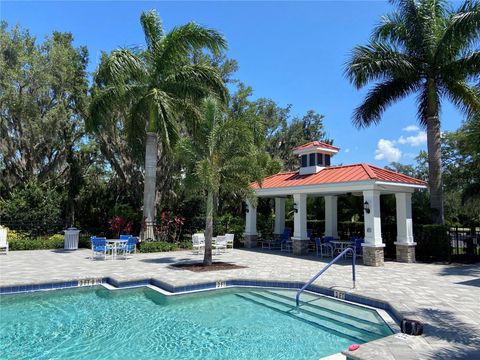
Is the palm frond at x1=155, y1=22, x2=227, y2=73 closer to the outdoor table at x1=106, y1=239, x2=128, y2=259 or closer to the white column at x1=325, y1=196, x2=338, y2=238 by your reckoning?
the outdoor table at x1=106, y1=239, x2=128, y2=259

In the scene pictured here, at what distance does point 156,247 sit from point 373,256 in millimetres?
10740

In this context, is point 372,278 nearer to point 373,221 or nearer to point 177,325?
point 373,221

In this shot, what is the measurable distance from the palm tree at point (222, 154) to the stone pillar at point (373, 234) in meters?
4.93

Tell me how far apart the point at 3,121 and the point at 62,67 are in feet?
17.2

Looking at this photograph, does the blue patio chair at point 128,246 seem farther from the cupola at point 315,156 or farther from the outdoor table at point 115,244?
the cupola at point 315,156

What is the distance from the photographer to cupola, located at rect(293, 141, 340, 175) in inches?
752

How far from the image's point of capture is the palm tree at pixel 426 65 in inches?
661

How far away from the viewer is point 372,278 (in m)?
11.7

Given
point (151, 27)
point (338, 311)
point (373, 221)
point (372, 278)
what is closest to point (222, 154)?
point (373, 221)

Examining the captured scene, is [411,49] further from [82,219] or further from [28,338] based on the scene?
[82,219]

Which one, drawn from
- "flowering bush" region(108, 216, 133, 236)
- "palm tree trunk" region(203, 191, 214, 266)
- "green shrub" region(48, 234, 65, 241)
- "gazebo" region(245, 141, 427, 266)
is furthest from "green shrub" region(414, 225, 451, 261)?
"green shrub" region(48, 234, 65, 241)

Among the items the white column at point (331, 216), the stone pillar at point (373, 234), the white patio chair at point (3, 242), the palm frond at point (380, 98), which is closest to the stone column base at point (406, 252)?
the stone pillar at point (373, 234)

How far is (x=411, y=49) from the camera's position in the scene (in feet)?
58.0

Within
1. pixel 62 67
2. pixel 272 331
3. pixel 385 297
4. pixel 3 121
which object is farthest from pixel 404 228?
pixel 3 121
